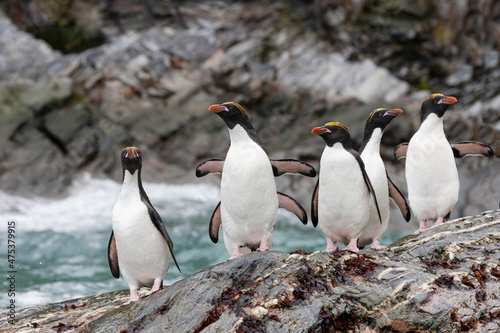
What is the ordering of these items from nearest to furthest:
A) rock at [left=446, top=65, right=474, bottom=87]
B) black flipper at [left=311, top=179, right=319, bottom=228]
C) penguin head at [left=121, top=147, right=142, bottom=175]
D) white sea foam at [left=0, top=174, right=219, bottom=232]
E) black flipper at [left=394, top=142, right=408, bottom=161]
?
1. penguin head at [left=121, top=147, right=142, bottom=175]
2. black flipper at [left=311, top=179, right=319, bottom=228]
3. black flipper at [left=394, top=142, right=408, bottom=161]
4. white sea foam at [left=0, top=174, right=219, bottom=232]
5. rock at [left=446, top=65, right=474, bottom=87]

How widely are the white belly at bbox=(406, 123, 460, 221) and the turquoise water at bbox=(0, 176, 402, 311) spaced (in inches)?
161

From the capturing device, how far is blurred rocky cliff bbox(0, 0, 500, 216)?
12.0 m

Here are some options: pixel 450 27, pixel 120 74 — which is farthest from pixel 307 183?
pixel 450 27

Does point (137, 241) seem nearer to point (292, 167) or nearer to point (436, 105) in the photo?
point (292, 167)

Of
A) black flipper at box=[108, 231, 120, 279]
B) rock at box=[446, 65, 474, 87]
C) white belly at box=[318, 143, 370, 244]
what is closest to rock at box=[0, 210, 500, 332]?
white belly at box=[318, 143, 370, 244]

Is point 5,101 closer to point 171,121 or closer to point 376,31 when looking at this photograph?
point 171,121

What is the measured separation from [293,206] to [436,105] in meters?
1.74

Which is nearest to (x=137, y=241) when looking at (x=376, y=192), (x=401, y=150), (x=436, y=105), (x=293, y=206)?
(x=293, y=206)

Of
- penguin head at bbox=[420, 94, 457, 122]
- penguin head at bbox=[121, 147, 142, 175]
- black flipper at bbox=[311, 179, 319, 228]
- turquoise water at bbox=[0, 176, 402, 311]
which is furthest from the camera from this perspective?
turquoise water at bbox=[0, 176, 402, 311]

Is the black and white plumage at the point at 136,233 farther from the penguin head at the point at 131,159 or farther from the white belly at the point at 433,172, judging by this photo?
the white belly at the point at 433,172

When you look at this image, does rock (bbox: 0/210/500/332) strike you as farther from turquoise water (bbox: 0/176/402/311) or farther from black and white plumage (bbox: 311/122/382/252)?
turquoise water (bbox: 0/176/402/311)

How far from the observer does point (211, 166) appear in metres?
4.80

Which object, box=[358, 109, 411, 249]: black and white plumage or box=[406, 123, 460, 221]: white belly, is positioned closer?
box=[358, 109, 411, 249]: black and white plumage

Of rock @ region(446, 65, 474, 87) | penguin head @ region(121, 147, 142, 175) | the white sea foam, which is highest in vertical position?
penguin head @ region(121, 147, 142, 175)
